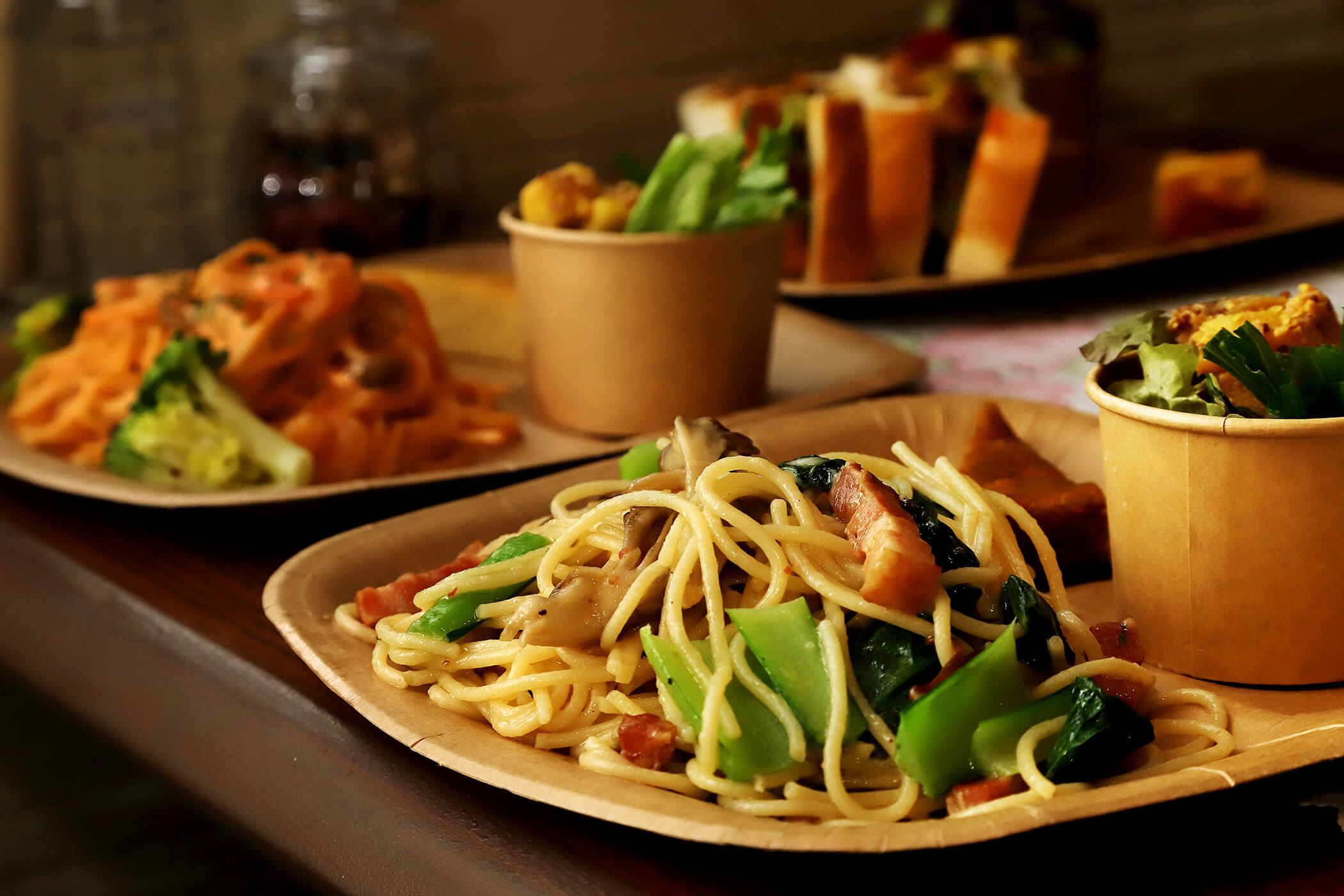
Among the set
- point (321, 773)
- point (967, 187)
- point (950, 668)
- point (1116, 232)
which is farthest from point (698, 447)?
point (1116, 232)

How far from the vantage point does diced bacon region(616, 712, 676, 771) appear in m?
1.00

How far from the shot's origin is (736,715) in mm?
989

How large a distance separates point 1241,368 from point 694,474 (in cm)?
43

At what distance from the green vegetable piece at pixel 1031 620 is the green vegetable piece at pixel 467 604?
391 millimetres

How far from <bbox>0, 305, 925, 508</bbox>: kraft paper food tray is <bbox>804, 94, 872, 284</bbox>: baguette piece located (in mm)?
269

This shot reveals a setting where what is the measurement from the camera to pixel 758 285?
1779 mm

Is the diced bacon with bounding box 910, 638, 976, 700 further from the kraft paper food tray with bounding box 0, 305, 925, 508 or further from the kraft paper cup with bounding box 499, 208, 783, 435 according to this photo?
the kraft paper cup with bounding box 499, 208, 783, 435

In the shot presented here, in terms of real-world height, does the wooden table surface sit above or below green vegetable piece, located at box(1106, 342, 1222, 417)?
below

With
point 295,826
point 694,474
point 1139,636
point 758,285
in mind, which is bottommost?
point 295,826

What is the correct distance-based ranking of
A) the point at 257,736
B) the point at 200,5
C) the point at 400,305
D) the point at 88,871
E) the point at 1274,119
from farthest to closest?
the point at 1274,119 → the point at 200,5 → the point at 88,871 → the point at 400,305 → the point at 257,736

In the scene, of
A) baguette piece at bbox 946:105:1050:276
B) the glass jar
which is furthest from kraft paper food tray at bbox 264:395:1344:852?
the glass jar

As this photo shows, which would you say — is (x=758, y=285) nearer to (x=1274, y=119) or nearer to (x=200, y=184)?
(x=200, y=184)

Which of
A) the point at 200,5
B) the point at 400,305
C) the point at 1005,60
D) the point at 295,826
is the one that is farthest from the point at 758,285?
the point at 200,5

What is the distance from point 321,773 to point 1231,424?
76 cm
